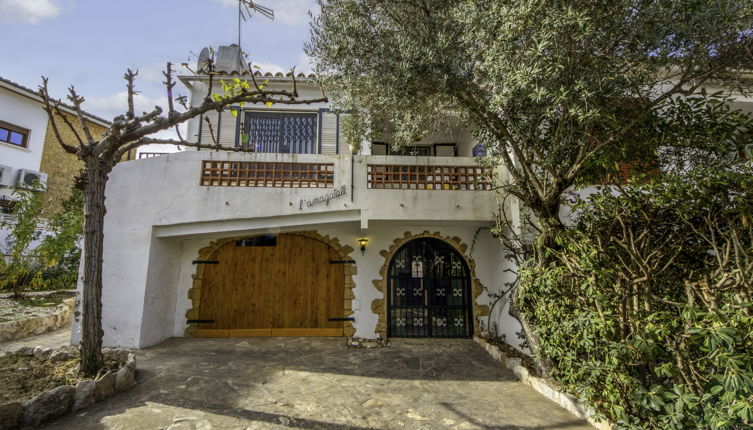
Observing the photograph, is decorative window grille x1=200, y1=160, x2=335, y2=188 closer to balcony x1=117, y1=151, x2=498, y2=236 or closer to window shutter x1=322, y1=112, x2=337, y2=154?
balcony x1=117, y1=151, x2=498, y2=236

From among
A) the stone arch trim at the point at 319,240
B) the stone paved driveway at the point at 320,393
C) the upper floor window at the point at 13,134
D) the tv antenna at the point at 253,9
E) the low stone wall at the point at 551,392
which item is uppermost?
the tv antenna at the point at 253,9

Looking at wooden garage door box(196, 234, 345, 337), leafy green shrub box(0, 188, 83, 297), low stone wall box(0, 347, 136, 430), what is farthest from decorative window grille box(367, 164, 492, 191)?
leafy green shrub box(0, 188, 83, 297)

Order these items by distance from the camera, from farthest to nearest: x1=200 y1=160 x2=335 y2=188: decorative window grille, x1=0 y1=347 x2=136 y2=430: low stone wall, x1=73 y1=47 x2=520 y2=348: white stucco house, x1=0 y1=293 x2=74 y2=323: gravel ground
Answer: x1=0 y1=293 x2=74 y2=323: gravel ground → x1=200 y1=160 x2=335 y2=188: decorative window grille → x1=73 y1=47 x2=520 y2=348: white stucco house → x1=0 y1=347 x2=136 y2=430: low stone wall

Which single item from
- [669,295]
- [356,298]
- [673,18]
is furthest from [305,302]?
[673,18]

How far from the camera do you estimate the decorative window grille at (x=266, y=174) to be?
6.66 meters

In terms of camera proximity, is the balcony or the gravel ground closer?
the balcony

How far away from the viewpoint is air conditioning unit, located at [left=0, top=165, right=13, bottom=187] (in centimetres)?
1202

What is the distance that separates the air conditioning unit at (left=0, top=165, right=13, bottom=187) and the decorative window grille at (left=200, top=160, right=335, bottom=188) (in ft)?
37.2

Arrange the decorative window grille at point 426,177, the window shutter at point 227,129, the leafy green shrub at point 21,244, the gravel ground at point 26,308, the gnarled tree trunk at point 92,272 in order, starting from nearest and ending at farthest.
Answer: the gnarled tree trunk at point 92,272
the decorative window grille at point 426,177
the gravel ground at point 26,308
the window shutter at point 227,129
the leafy green shrub at point 21,244

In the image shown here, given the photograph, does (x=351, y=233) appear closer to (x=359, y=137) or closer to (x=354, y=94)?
(x=359, y=137)

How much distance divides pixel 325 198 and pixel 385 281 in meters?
2.56

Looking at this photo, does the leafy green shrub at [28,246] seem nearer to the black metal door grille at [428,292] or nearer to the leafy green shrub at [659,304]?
the black metal door grille at [428,292]

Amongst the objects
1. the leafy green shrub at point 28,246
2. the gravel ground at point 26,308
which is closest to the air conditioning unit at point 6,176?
the leafy green shrub at point 28,246

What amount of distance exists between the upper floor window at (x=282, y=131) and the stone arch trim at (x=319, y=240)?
2.22 meters
